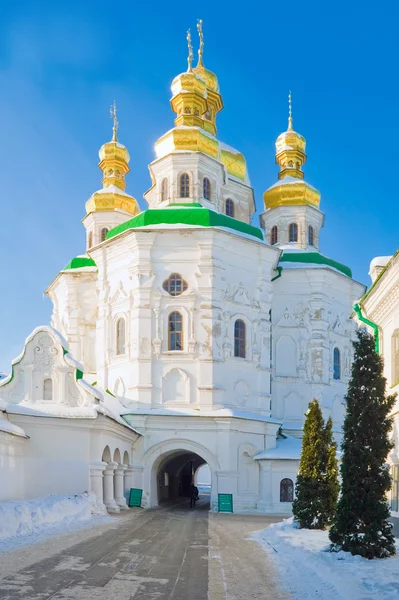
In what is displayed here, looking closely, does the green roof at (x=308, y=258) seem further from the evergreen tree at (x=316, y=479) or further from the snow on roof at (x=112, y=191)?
the evergreen tree at (x=316, y=479)

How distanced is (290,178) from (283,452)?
18784 millimetres

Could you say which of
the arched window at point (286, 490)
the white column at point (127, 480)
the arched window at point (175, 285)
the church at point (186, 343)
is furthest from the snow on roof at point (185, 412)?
the arched window at point (175, 285)

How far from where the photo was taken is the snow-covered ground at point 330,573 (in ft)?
28.0

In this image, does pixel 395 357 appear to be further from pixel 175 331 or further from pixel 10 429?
pixel 175 331

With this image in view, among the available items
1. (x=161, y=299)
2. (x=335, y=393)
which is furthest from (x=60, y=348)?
(x=335, y=393)

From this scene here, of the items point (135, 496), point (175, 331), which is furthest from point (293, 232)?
point (135, 496)

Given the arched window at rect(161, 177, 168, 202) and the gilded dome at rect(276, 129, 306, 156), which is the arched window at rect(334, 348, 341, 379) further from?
the gilded dome at rect(276, 129, 306, 156)

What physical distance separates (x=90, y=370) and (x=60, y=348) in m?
14.6

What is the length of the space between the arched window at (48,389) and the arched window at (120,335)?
8.16 metres

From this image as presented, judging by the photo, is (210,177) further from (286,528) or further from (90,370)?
(286,528)

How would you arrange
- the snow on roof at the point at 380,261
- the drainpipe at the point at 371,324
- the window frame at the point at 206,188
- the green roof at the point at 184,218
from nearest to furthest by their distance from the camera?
the drainpipe at the point at 371,324 → the snow on roof at the point at 380,261 → the green roof at the point at 184,218 → the window frame at the point at 206,188

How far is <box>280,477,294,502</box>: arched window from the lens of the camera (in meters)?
30.7

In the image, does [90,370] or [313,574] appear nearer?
[313,574]

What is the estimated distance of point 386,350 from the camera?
51.5ft
